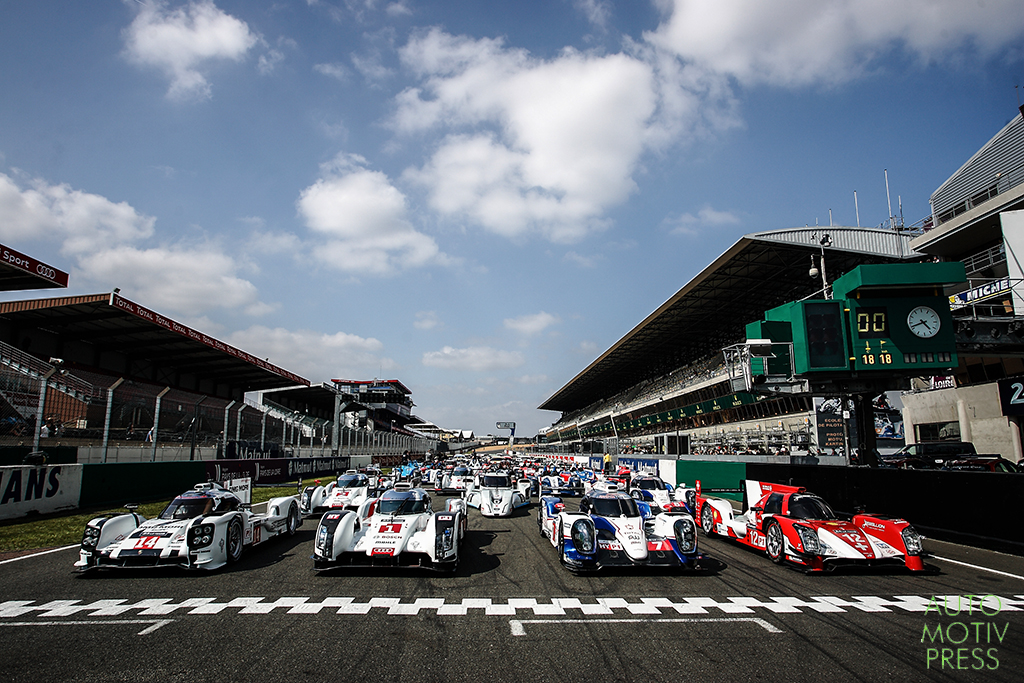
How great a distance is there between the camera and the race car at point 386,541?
818 centimetres

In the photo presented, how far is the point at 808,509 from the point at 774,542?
0.81m

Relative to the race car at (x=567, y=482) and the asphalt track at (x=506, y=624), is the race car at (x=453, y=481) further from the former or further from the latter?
the asphalt track at (x=506, y=624)

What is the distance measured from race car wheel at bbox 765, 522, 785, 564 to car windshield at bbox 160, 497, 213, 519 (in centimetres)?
→ 935

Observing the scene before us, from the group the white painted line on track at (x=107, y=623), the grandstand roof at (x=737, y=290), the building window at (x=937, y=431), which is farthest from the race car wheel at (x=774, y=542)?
the building window at (x=937, y=431)

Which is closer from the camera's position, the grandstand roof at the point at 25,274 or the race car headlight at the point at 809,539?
the race car headlight at the point at 809,539

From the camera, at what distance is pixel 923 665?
4.89m

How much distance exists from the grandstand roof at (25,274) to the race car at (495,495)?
18.2 metres

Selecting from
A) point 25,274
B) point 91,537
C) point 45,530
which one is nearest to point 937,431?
point 91,537

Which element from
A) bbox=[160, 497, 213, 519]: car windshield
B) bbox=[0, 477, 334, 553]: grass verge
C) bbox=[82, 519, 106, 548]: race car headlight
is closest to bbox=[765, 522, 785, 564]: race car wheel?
bbox=[160, 497, 213, 519]: car windshield

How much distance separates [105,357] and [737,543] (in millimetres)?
36035

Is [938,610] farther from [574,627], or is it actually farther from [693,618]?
[574,627]

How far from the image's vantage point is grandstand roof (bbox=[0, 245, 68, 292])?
20.1 metres

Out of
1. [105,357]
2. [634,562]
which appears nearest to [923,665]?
[634,562]

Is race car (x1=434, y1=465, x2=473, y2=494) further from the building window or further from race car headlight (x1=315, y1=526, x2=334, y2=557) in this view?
the building window
